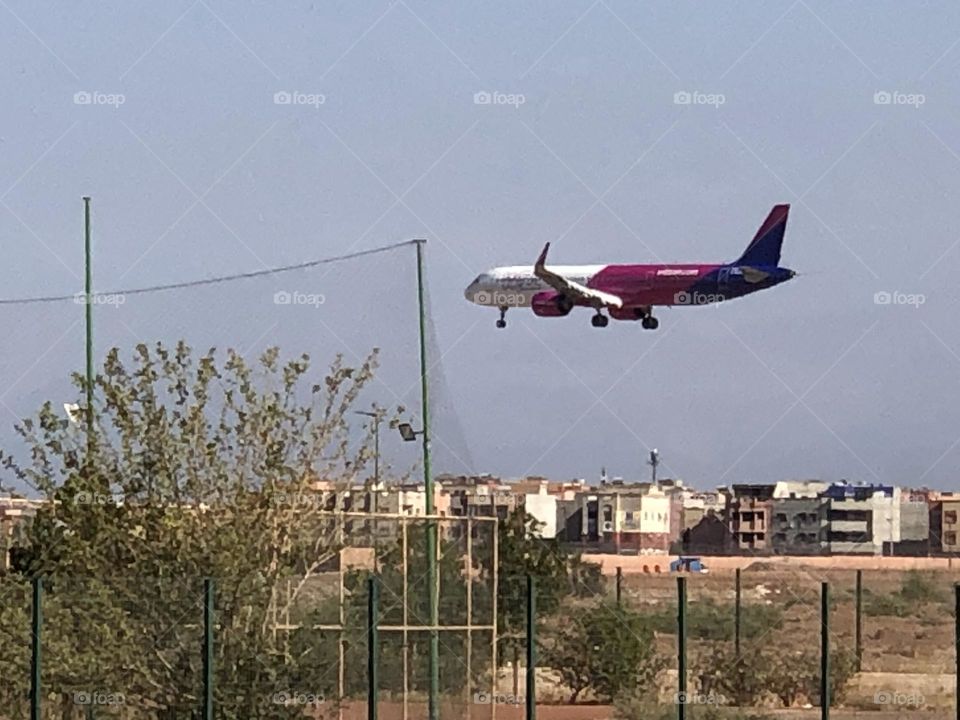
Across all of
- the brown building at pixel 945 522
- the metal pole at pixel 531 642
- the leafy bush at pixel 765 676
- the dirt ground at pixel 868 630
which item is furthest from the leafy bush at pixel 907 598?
the brown building at pixel 945 522

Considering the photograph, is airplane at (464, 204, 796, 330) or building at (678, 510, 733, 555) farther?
building at (678, 510, 733, 555)

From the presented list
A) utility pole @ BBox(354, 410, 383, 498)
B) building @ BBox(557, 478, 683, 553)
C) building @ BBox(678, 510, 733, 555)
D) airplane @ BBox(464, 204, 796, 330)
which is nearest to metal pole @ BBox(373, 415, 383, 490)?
utility pole @ BBox(354, 410, 383, 498)

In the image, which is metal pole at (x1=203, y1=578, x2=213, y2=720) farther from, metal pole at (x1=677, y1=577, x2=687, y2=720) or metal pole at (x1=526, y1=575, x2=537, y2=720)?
metal pole at (x1=677, y1=577, x2=687, y2=720)

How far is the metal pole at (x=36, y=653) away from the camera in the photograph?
17.7 m

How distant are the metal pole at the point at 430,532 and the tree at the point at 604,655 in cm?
286

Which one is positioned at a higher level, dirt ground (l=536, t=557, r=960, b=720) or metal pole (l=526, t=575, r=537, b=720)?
metal pole (l=526, t=575, r=537, b=720)

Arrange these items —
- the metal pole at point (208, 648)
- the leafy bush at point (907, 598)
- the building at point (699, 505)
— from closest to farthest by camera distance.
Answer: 1. the metal pole at point (208, 648)
2. the leafy bush at point (907, 598)
3. the building at point (699, 505)

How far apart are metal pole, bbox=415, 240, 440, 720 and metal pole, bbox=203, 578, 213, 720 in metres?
3.73

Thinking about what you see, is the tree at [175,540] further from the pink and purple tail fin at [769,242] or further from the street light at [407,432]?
the pink and purple tail fin at [769,242]

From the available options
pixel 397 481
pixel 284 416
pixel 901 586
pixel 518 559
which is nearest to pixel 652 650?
pixel 518 559

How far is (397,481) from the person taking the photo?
24.9 metres

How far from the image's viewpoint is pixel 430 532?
23.5 meters

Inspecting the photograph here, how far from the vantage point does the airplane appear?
2226 inches

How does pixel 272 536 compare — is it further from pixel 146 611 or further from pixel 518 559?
pixel 518 559
